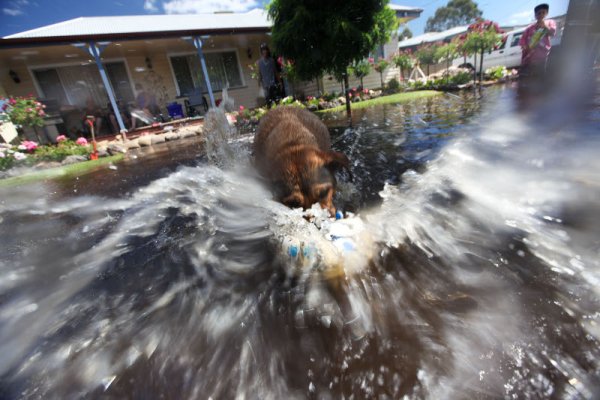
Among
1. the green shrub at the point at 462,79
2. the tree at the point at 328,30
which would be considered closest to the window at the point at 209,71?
the tree at the point at 328,30

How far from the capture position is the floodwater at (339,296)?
1.62 meters

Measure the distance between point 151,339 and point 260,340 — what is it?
0.82m

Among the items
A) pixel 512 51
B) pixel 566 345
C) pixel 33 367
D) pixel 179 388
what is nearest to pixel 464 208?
pixel 566 345

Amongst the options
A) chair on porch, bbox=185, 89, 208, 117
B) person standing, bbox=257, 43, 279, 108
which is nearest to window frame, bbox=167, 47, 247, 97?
chair on porch, bbox=185, 89, 208, 117

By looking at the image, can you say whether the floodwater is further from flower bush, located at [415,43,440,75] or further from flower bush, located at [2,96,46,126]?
flower bush, located at [415,43,440,75]

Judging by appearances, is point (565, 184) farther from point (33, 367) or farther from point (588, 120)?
point (33, 367)

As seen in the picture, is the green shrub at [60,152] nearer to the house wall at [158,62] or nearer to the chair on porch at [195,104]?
the house wall at [158,62]

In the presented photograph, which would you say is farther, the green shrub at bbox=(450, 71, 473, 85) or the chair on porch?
the chair on porch

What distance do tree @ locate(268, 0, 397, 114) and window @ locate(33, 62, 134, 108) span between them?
15.1m

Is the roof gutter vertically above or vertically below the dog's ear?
above

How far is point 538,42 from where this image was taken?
414 inches

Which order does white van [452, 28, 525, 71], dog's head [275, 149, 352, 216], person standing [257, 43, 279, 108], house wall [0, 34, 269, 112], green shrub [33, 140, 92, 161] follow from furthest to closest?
white van [452, 28, 525, 71], house wall [0, 34, 269, 112], person standing [257, 43, 279, 108], green shrub [33, 140, 92, 161], dog's head [275, 149, 352, 216]

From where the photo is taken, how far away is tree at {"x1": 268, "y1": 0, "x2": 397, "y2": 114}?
7.86m

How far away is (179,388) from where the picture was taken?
5.47ft
